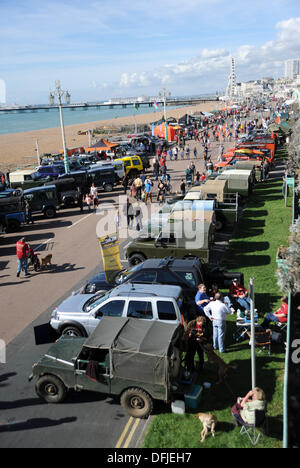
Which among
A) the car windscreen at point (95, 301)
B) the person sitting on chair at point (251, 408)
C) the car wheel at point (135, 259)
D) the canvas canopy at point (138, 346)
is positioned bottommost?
the car wheel at point (135, 259)

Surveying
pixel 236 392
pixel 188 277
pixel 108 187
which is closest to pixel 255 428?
pixel 236 392

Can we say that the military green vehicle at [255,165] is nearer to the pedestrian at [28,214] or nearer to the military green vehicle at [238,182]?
the military green vehicle at [238,182]

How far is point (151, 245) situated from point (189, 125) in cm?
5693

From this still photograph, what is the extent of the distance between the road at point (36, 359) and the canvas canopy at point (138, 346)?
1.01m

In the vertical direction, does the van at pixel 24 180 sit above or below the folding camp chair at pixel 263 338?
above

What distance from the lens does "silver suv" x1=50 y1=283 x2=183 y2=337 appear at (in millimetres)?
9578

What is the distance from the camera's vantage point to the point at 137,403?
7879mm

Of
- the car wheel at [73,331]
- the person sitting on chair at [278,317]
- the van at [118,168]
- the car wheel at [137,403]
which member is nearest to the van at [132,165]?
the van at [118,168]

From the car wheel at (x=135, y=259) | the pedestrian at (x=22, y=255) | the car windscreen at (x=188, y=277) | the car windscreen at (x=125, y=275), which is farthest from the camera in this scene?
the pedestrian at (x=22, y=255)

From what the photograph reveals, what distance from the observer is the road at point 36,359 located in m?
7.48

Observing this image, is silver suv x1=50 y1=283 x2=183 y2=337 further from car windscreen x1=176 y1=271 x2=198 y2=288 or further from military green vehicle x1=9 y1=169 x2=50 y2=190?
military green vehicle x1=9 y1=169 x2=50 y2=190

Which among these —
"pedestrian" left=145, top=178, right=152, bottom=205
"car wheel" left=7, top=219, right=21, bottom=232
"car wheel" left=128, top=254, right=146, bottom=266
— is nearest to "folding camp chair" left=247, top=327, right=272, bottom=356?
"car wheel" left=128, top=254, right=146, bottom=266

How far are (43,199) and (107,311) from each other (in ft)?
52.5

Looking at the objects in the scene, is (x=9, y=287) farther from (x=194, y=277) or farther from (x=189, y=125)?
(x=189, y=125)
